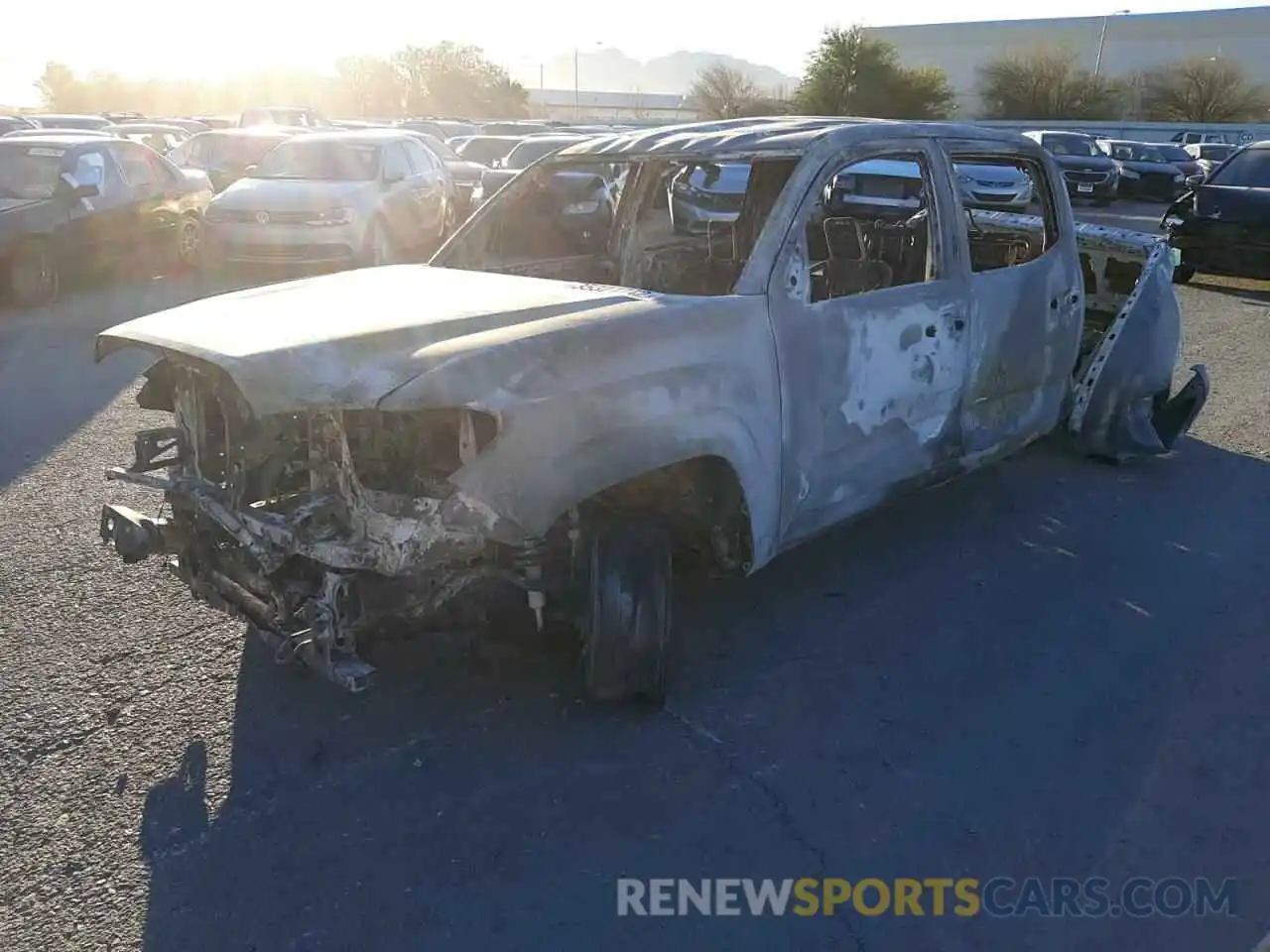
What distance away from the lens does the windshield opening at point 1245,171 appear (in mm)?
12016

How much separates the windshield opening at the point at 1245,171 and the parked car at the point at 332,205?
9314 millimetres

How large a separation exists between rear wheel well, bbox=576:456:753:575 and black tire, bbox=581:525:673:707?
128 millimetres

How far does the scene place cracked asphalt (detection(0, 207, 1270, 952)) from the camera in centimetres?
263

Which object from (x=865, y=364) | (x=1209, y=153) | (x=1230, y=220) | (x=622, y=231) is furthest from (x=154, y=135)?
(x=1209, y=153)

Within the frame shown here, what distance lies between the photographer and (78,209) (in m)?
10.9

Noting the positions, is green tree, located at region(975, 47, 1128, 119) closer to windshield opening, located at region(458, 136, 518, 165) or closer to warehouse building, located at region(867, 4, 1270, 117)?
warehouse building, located at region(867, 4, 1270, 117)

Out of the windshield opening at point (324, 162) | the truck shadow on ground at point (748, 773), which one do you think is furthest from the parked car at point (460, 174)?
the truck shadow on ground at point (748, 773)

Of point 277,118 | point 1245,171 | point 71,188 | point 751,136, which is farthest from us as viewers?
point 277,118

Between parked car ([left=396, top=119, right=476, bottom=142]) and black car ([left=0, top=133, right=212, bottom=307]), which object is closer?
black car ([left=0, top=133, right=212, bottom=307])

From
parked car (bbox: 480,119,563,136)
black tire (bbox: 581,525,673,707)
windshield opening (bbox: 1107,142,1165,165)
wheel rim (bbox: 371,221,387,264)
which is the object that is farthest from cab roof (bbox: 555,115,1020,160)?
windshield opening (bbox: 1107,142,1165,165)

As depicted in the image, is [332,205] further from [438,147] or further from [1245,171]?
[1245,171]

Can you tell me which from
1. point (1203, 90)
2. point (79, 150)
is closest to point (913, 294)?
point (79, 150)

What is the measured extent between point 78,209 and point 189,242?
200 centimetres

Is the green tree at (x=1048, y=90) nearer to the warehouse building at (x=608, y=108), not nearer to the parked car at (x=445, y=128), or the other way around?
the warehouse building at (x=608, y=108)
